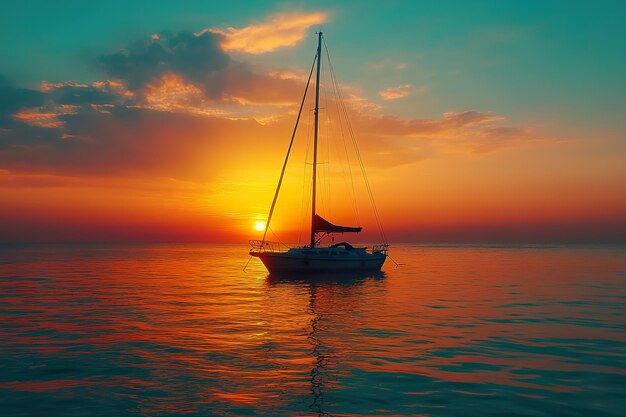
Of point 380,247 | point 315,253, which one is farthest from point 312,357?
point 380,247

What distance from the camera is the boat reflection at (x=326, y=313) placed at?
1370 cm

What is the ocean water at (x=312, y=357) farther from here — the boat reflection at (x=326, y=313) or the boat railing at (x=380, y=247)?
the boat railing at (x=380, y=247)

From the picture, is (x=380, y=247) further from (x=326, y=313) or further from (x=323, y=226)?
(x=326, y=313)

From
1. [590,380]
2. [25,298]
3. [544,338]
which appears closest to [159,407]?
[590,380]

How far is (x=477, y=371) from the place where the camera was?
15.0m

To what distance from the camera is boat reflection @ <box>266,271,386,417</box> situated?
1370 centimetres

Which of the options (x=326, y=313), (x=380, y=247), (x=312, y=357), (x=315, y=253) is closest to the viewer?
(x=312, y=357)

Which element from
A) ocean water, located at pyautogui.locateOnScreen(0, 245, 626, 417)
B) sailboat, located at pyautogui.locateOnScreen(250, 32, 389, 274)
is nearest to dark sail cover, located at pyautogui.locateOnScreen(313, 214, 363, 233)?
sailboat, located at pyautogui.locateOnScreen(250, 32, 389, 274)

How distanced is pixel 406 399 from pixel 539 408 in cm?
322

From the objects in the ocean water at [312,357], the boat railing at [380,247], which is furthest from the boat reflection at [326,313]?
the boat railing at [380,247]

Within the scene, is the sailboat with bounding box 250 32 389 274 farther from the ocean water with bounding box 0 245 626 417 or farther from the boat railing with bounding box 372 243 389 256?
the ocean water with bounding box 0 245 626 417

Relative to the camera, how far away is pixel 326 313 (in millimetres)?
28219

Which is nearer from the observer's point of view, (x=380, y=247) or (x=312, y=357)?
(x=312, y=357)

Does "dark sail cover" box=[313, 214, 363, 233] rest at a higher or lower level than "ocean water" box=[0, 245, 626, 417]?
higher
